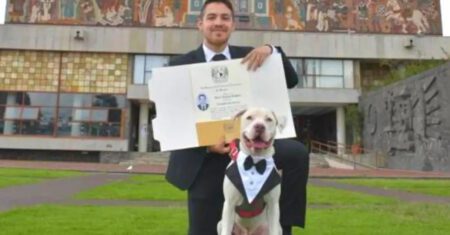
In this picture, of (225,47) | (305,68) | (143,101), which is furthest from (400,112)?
(225,47)

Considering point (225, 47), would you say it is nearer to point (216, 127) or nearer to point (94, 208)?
point (216, 127)

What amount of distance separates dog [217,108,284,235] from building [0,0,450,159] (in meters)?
36.3

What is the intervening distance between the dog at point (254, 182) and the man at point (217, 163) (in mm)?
408

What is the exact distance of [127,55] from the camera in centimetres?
4097

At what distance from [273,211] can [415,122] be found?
27173mm

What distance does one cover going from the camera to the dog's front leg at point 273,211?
3924 mm

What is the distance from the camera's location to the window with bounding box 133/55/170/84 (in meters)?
40.8

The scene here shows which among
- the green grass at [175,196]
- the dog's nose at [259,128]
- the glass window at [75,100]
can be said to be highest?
the glass window at [75,100]

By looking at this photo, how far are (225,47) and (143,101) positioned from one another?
36.7 m

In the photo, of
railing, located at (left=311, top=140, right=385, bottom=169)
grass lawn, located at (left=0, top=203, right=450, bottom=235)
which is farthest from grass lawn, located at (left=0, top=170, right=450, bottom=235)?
railing, located at (left=311, top=140, right=385, bottom=169)

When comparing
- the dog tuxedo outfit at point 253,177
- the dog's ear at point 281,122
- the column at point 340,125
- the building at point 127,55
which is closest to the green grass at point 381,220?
the dog's ear at point 281,122

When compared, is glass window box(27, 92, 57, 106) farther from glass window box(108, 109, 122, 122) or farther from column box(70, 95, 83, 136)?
glass window box(108, 109, 122, 122)

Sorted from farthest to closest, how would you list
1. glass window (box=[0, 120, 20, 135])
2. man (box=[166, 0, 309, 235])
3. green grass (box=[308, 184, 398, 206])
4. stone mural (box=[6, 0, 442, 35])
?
stone mural (box=[6, 0, 442, 35]) < glass window (box=[0, 120, 20, 135]) < green grass (box=[308, 184, 398, 206]) < man (box=[166, 0, 309, 235])

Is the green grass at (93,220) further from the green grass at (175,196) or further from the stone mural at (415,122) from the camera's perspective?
the stone mural at (415,122)
